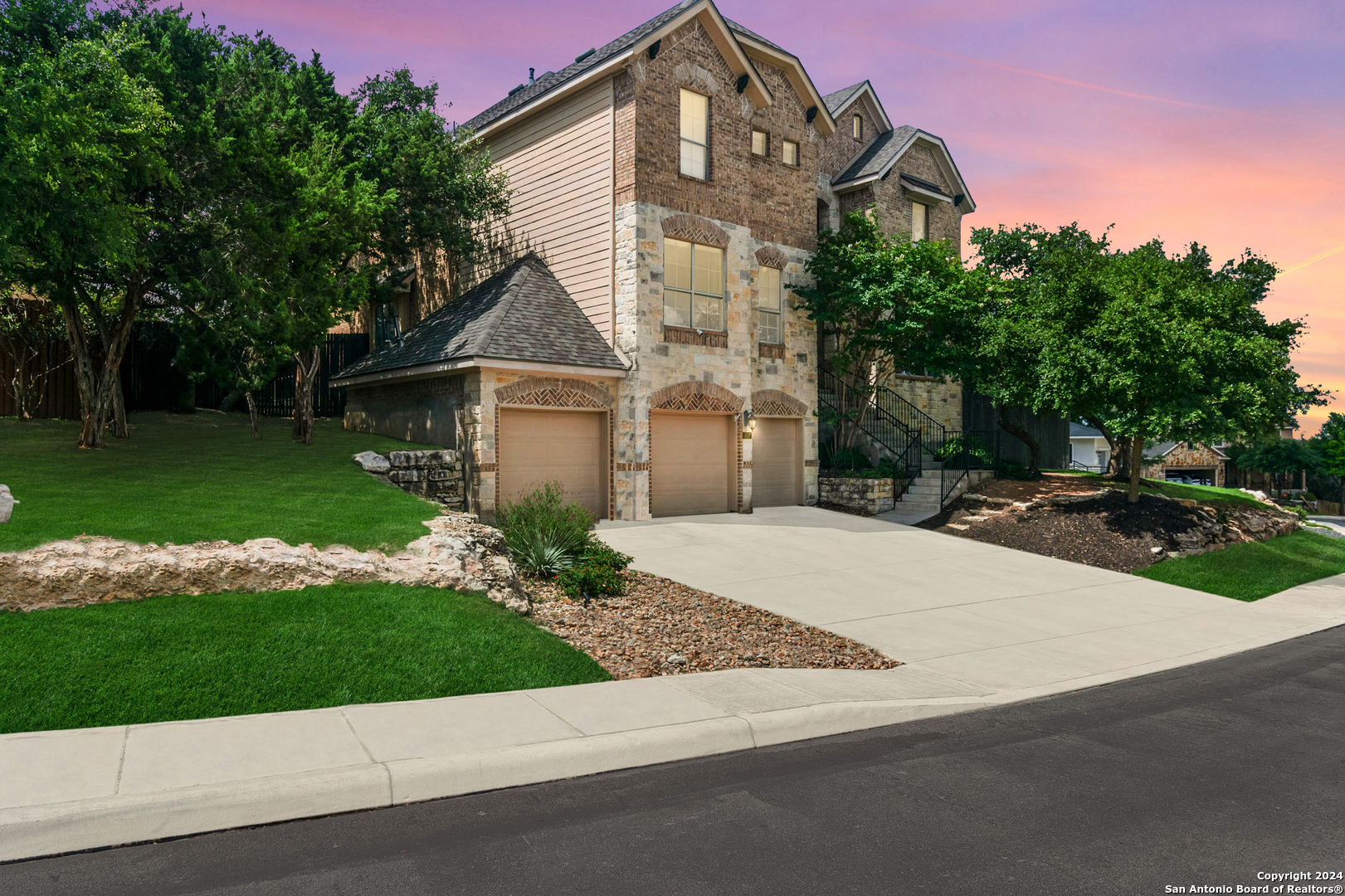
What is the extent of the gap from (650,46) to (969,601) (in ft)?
45.9

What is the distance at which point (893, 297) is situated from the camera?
21.9 m

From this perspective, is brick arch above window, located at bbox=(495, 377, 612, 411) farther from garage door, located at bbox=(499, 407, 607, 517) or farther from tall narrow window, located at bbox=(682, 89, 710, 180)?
tall narrow window, located at bbox=(682, 89, 710, 180)

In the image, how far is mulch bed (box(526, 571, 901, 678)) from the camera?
29.4 feet

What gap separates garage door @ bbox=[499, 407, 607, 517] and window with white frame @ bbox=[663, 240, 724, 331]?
310cm

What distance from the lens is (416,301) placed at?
86.3 ft

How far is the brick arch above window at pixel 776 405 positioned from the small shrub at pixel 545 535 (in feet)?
30.2

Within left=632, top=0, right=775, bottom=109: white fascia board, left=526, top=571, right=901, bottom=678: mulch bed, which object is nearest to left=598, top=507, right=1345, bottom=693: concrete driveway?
left=526, top=571, right=901, bottom=678: mulch bed

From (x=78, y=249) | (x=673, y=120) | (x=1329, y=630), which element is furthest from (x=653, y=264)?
(x=1329, y=630)

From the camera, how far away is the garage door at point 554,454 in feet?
58.0

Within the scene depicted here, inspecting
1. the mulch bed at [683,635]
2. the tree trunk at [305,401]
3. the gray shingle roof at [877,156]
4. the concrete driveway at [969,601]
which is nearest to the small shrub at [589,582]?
the mulch bed at [683,635]

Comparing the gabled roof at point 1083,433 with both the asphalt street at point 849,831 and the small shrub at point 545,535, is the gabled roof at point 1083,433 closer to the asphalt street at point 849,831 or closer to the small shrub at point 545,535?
the small shrub at point 545,535

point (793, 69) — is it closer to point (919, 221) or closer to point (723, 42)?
point (723, 42)

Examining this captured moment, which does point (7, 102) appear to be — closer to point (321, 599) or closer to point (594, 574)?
point (321, 599)

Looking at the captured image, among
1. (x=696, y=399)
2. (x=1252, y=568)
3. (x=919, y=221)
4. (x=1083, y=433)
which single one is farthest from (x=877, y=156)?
(x=1083, y=433)
